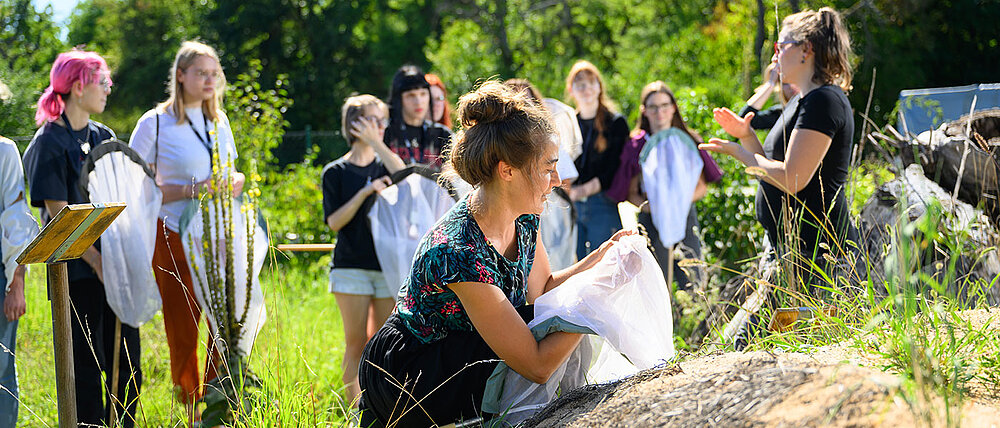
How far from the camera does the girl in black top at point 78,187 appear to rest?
3588 millimetres

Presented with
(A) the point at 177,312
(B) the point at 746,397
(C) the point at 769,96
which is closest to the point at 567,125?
(C) the point at 769,96

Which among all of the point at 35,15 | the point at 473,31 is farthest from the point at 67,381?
the point at 35,15

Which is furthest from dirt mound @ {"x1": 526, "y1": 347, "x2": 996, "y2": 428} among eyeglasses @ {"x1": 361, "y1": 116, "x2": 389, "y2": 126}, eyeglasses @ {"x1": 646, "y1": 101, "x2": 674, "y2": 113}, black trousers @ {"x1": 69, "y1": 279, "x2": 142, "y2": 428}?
eyeglasses @ {"x1": 646, "y1": 101, "x2": 674, "y2": 113}

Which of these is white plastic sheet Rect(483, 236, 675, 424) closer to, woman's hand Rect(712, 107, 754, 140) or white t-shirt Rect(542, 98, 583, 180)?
woman's hand Rect(712, 107, 754, 140)

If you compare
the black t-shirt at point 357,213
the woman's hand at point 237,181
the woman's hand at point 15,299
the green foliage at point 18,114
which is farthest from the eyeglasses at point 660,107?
the green foliage at point 18,114

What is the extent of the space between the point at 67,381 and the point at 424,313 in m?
1.04

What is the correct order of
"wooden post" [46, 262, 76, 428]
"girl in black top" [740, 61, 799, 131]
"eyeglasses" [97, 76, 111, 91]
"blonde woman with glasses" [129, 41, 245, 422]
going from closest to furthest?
1. "wooden post" [46, 262, 76, 428]
2. "girl in black top" [740, 61, 799, 131]
3. "eyeglasses" [97, 76, 111, 91]
4. "blonde woman with glasses" [129, 41, 245, 422]

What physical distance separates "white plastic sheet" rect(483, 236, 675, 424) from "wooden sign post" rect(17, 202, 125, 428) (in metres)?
1.21

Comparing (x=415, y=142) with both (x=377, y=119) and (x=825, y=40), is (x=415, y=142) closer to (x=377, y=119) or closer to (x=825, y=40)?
(x=377, y=119)

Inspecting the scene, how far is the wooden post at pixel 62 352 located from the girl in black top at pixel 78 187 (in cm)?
112

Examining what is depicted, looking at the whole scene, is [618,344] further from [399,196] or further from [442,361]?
[399,196]

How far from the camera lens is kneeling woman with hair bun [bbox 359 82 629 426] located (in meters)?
2.37

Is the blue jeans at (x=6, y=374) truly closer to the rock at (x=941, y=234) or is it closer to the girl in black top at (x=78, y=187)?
the girl in black top at (x=78, y=187)

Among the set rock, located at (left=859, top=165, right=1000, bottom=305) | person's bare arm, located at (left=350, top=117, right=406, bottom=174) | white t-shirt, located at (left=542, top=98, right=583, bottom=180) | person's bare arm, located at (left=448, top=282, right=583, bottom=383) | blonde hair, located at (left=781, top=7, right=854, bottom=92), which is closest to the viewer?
person's bare arm, located at (left=448, top=282, right=583, bottom=383)
